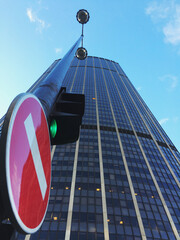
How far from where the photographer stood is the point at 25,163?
6.22 ft

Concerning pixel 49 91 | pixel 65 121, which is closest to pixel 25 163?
pixel 65 121

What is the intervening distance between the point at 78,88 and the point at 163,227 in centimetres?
7516

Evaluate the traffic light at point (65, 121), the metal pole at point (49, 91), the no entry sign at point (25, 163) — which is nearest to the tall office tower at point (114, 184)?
the traffic light at point (65, 121)

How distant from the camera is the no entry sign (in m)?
1.54

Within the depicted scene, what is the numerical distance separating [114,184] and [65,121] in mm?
49299

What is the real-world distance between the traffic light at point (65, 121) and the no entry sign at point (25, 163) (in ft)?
1.59

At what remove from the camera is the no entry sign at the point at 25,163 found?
5.05 feet

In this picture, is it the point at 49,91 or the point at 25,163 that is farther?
the point at 49,91

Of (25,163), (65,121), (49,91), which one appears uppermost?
(49,91)

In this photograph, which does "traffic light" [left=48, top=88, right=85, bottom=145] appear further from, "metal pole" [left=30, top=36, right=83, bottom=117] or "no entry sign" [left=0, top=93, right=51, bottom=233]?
"no entry sign" [left=0, top=93, right=51, bottom=233]

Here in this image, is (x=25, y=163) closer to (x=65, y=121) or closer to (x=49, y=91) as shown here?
(x=65, y=121)

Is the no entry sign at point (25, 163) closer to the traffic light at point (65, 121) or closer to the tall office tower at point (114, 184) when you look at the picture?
the traffic light at point (65, 121)

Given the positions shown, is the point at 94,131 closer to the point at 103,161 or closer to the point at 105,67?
the point at 103,161

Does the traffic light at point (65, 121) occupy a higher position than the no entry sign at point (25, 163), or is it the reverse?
the traffic light at point (65, 121)
